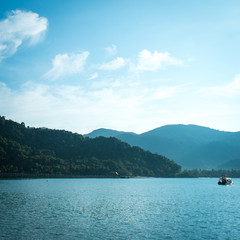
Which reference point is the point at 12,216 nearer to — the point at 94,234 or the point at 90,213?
the point at 90,213

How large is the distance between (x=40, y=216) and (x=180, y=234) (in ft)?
99.2

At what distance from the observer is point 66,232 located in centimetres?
4900

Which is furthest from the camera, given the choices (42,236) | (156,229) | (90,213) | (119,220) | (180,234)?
(90,213)

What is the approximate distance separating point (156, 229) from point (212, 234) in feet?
31.8

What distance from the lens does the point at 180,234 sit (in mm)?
49438

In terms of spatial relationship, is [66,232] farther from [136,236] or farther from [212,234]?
[212,234]

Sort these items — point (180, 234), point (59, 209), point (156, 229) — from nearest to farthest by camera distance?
point (180, 234)
point (156, 229)
point (59, 209)

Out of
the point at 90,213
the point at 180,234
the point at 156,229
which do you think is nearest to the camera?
the point at 180,234

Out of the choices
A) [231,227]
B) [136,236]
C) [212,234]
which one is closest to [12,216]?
[136,236]

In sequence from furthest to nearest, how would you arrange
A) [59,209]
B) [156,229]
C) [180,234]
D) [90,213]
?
[59,209] < [90,213] < [156,229] < [180,234]

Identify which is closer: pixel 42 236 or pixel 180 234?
pixel 42 236

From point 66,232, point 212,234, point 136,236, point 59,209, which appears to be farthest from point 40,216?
point 212,234

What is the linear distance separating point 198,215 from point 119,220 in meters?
20.4

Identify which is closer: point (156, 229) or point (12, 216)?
point (156, 229)
